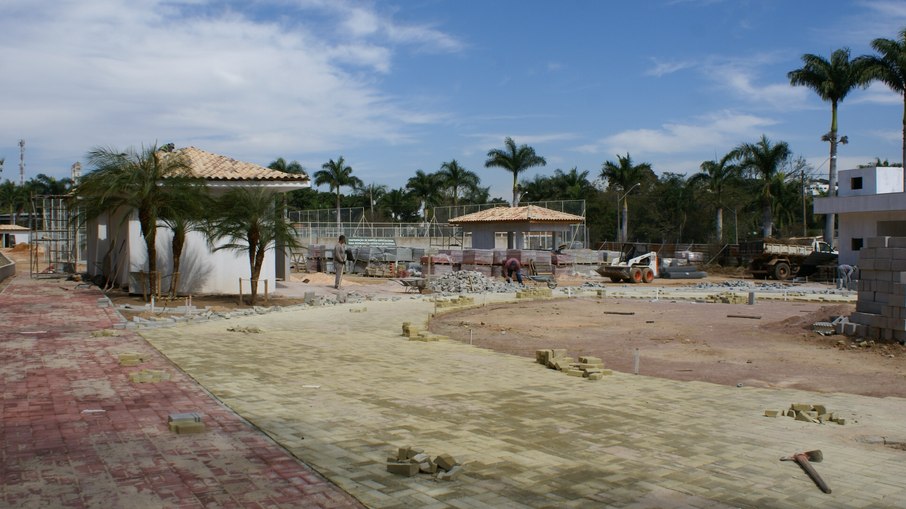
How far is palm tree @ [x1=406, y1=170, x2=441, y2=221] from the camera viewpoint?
81.3 m

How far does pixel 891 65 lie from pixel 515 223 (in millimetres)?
23920

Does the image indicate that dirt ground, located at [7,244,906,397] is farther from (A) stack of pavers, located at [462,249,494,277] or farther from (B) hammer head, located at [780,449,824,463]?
(A) stack of pavers, located at [462,249,494,277]

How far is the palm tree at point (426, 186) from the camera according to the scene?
81312 millimetres

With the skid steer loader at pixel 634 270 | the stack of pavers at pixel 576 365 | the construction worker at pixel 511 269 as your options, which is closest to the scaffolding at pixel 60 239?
the construction worker at pixel 511 269

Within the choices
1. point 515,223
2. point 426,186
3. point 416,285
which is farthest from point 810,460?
point 426,186

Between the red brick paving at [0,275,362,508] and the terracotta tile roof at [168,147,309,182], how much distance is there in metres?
12.4

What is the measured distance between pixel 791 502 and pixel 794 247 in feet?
133

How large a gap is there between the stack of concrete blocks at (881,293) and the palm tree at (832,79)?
3546cm

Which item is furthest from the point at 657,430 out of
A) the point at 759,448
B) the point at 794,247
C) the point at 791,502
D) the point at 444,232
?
the point at 444,232

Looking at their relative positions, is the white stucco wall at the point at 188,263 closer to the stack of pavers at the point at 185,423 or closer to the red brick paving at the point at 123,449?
the red brick paving at the point at 123,449

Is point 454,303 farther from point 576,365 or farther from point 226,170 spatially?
point 576,365

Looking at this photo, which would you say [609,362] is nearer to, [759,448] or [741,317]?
[759,448]

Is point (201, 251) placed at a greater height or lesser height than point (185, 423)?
greater

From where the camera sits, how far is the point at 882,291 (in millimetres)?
16094
